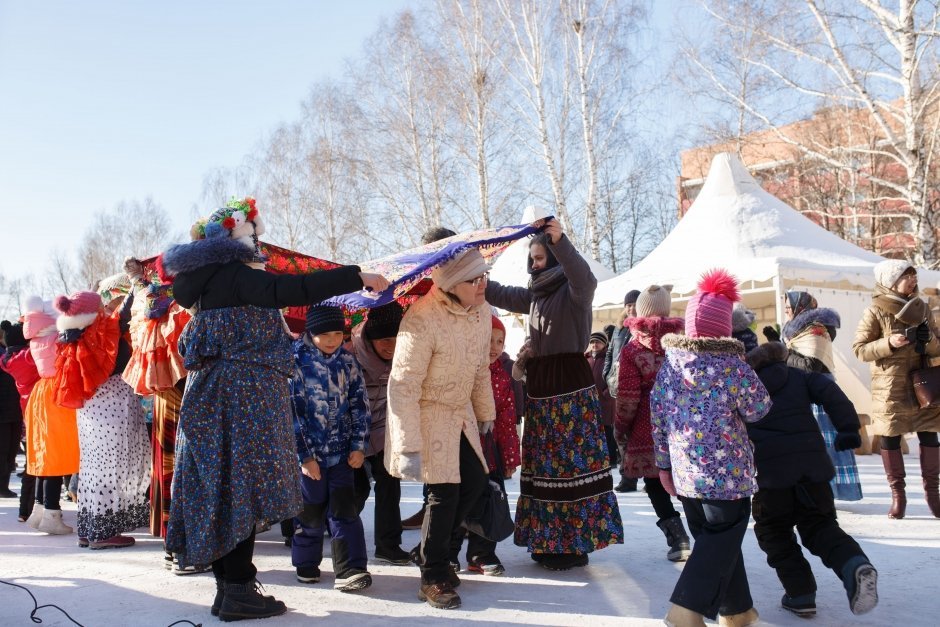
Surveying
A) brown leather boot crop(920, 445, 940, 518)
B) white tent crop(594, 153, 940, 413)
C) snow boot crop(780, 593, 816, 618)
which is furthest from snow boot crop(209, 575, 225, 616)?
white tent crop(594, 153, 940, 413)

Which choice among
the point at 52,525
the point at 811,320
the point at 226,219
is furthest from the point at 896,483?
the point at 52,525

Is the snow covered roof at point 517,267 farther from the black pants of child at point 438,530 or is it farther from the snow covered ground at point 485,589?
the black pants of child at point 438,530

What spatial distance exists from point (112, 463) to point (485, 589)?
2855 millimetres

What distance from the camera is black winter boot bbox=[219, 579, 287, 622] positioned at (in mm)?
3551

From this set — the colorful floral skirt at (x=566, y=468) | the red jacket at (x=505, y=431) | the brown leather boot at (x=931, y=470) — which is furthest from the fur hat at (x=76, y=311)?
the brown leather boot at (x=931, y=470)

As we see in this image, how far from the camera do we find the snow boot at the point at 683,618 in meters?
3.18

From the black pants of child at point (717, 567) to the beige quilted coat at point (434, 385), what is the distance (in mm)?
1198

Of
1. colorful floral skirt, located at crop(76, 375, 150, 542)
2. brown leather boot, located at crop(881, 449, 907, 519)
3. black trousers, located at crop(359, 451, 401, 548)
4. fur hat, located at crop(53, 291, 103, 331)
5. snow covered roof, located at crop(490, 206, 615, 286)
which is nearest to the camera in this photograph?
black trousers, located at crop(359, 451, 401, 548)

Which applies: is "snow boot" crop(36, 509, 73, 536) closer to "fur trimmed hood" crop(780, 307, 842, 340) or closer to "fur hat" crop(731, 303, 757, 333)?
"fur hat" crop(731, 303, 757, 333)

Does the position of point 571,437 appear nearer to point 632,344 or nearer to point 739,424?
point 632,344

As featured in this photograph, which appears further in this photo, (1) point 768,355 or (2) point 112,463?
(2) point 112,463

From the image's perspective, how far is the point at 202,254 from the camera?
Answer: 139 inches

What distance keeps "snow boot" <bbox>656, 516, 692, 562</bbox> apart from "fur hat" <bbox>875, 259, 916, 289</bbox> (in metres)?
2.77

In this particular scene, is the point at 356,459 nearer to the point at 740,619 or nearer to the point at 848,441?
the point at 740,619
